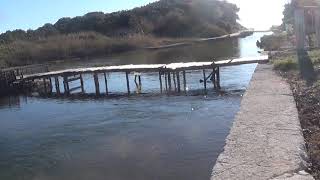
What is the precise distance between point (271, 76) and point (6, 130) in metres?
12.0

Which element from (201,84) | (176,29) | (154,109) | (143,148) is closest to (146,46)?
(176,29)

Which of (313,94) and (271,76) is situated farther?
(271,76)

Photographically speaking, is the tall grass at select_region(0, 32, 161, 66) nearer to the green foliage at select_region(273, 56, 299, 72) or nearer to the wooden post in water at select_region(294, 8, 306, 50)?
the wooden post in water at select_region(294, 8, 306, 50)

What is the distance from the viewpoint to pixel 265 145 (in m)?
10.9

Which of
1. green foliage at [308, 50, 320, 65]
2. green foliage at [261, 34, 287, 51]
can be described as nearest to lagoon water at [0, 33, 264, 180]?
green foliage at [308, 50, 320, 65]

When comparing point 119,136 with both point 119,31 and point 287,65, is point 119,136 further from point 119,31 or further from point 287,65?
point 119,31

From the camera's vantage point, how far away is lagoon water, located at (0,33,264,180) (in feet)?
46.6

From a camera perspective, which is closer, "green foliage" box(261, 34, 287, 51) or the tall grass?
"green foliage" box(261, 34, 287, 51)

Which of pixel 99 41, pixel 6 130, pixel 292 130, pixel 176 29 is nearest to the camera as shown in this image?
pixel 292 130

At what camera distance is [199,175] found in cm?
1269

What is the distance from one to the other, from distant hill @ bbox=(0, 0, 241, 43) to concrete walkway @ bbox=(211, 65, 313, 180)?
86647 millimetres

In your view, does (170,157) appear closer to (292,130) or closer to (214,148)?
(214,148)

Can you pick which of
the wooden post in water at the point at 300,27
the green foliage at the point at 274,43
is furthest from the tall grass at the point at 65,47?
the wooden post in water at the point at 300,27

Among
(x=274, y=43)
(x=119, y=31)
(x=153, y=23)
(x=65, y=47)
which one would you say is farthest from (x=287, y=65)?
(x=153, y=23)
